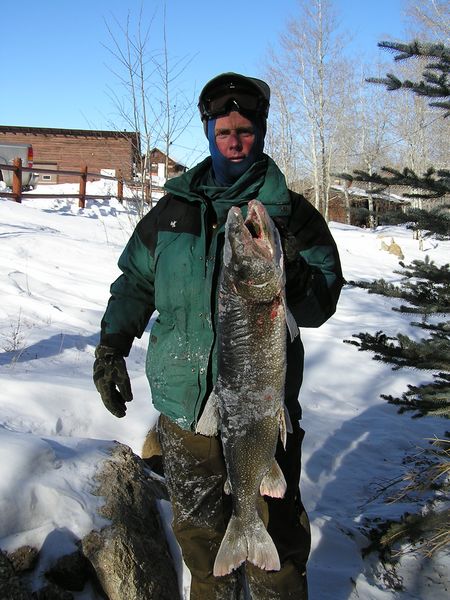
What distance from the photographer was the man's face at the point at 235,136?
2.26 meters

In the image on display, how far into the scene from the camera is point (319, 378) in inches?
277

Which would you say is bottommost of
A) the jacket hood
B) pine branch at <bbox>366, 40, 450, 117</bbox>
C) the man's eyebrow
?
the jacket hood

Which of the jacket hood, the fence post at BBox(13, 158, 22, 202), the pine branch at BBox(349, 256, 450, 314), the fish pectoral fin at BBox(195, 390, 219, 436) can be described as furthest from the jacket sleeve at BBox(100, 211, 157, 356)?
the fence post at BBox(13, 158, 22, 202)

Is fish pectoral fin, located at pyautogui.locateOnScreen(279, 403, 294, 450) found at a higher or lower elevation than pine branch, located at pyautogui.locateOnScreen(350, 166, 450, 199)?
lower

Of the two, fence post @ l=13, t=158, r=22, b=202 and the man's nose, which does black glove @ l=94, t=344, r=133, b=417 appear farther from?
fence post @ l=13, t=158, r=22, b=202

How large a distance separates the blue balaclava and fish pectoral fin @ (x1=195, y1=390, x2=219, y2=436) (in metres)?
0.90

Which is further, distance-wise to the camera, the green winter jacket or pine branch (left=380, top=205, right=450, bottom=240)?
pine branch (left=380, top=205, right=450, bottom=240)

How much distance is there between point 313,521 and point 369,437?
2.07 m

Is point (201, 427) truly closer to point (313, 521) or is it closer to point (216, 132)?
point (216, 132)

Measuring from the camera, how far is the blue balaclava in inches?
89.5

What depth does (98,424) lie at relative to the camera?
4.25 metres

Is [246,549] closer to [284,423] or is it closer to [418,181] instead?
[284,423]

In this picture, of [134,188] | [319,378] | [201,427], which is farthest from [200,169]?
[134,188]

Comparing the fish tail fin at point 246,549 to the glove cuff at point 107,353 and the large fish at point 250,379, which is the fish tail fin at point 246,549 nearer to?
the large fish at point 250,379
